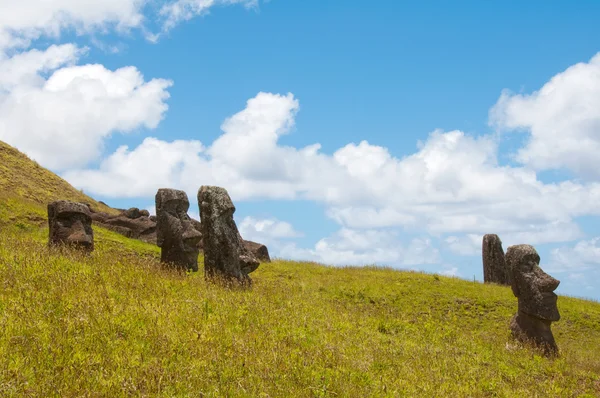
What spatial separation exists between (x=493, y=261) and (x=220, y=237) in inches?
825

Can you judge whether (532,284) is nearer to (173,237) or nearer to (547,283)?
(547,283)

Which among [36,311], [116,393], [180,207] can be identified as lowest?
[116,393]

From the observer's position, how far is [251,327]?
11.2m

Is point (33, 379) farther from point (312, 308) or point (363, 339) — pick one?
point (312, 308)

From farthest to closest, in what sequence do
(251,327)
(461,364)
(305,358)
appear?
1. (461,364)
2. (251,327)
3. (305,358)

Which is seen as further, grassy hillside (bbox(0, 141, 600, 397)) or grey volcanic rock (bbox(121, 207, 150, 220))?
grey volcanic rock (bbox(121, 207, 150, 220))

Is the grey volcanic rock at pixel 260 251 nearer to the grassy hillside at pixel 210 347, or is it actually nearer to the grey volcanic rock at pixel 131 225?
the grey volcanic rock at pixel 131 225

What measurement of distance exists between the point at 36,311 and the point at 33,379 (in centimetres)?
279

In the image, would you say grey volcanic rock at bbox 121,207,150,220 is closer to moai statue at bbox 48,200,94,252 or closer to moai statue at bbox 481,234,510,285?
moai statue at bbox 48,200,94,252

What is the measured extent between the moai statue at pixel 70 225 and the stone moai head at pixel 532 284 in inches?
570

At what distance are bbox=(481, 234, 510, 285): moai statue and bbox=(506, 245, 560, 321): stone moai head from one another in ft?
46.2

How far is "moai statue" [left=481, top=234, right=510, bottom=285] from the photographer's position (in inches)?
1296

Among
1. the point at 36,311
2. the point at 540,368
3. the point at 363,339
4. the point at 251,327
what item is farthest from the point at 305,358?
the point at 540,368

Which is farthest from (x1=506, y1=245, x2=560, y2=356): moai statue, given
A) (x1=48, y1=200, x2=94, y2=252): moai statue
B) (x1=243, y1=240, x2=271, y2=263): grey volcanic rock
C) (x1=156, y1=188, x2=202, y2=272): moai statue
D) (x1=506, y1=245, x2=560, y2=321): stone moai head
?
(x1=243, y1=240, x2=271, y2=263): grey volcanic rock
